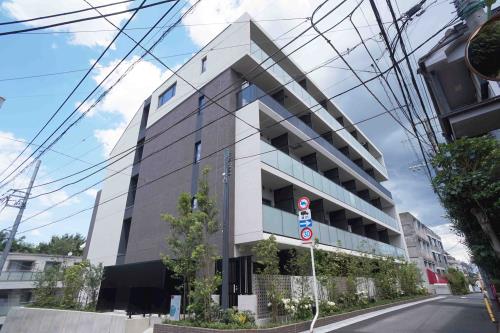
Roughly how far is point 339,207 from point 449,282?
63.0 ft

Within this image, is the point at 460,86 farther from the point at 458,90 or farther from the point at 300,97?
the point at 300,97

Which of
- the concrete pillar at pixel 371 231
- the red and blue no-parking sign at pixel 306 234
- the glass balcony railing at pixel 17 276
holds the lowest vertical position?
the glass balcony railing at pixel 17 276

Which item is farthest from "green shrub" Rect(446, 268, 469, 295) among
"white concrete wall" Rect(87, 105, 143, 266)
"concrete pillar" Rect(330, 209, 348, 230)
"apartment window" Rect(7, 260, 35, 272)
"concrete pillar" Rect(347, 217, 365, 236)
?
"apartment window" Rect(7, 260, 35, 272)

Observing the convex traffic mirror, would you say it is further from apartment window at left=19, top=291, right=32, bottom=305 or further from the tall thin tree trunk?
apartment window at left=19, top=291, right=32, bottom=305

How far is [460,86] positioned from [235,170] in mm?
8512

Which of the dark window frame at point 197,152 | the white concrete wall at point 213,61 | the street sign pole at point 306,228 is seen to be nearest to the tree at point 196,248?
the street sign pole at point 306,228

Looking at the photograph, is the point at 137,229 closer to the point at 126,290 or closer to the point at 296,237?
the point at 126,290

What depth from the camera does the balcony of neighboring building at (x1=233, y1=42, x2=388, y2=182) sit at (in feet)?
47.5

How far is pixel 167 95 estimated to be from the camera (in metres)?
19.8

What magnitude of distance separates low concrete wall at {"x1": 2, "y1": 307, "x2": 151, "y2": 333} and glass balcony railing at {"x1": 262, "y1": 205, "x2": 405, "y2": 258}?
5.86 m

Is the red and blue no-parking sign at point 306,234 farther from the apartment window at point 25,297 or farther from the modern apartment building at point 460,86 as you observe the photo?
the apartment window at point 25,297

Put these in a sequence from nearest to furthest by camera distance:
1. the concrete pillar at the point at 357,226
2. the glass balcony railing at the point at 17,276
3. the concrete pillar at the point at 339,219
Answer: the concrete pillar at the point at 339,219 < the concrete pillar at the point at 357,226 < the glass balcony railing at the point at 17,276

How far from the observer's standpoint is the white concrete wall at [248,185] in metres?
10.5

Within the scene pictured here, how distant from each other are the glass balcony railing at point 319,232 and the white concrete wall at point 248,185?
0.43 m
